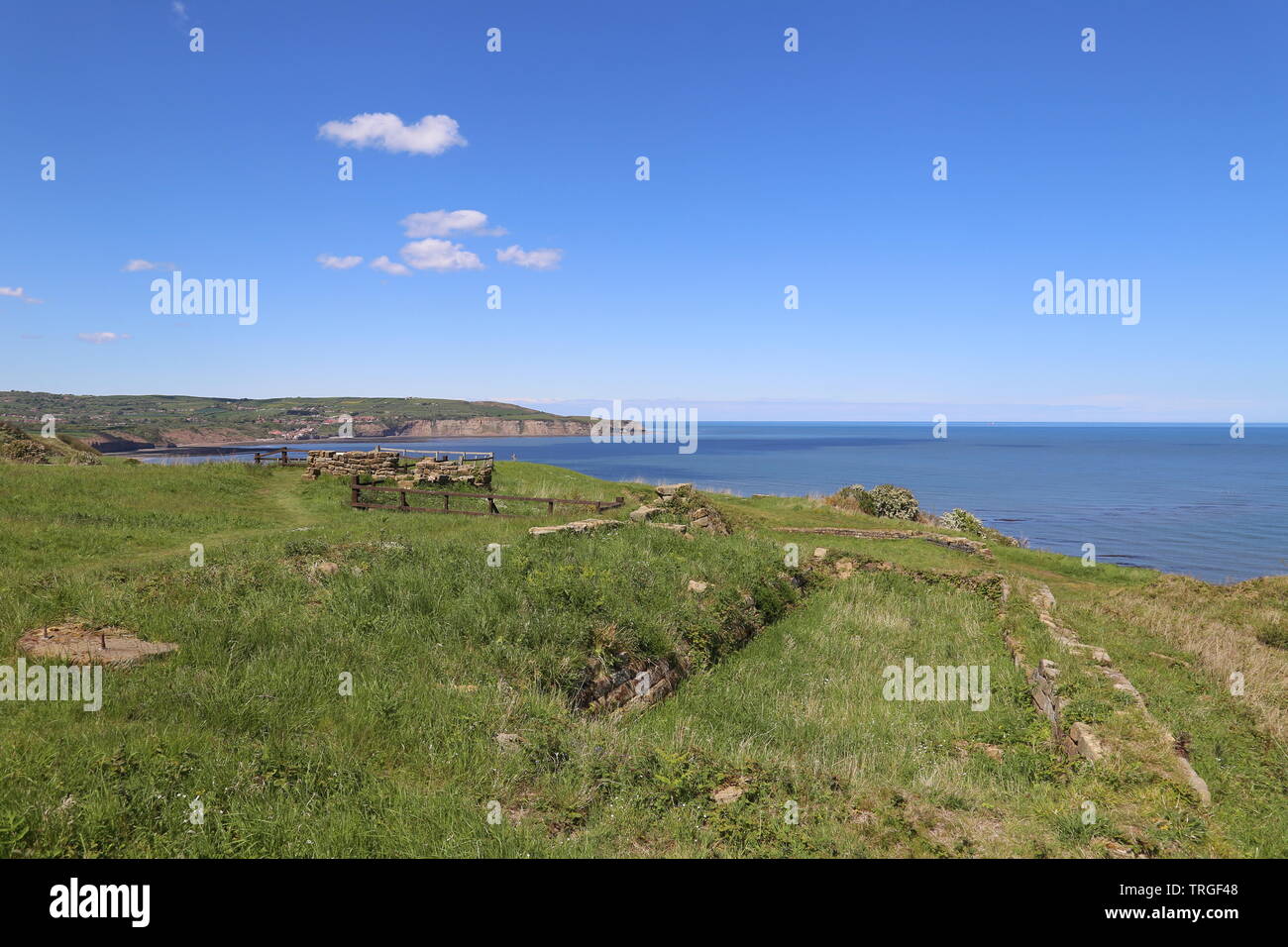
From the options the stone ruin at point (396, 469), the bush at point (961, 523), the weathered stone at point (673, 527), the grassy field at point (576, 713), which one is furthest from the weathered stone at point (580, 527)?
the bush at point (961, 523)

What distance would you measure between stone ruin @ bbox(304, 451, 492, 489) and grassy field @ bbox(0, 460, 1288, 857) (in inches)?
463

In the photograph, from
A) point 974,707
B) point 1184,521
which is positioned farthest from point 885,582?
point 1184,521

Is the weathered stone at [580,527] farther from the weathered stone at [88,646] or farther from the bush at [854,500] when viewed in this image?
the bush at [854,500]

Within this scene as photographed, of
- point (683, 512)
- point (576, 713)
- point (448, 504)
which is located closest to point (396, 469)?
point (448, 504)

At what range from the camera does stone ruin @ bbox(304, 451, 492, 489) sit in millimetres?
30156

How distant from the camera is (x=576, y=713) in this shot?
A: 912 centimetres

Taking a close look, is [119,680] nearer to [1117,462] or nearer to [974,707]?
[974,707]

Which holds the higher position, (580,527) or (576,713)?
(580,527)

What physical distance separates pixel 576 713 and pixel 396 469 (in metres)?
26.5

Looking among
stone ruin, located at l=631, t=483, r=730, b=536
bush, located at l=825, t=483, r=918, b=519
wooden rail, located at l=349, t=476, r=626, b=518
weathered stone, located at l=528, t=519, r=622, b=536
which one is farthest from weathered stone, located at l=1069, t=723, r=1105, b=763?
bush, located at l=825, t=483, r=918, b=519

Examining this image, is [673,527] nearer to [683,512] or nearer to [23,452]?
[683,512]

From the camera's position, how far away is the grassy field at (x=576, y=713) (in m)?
5.78

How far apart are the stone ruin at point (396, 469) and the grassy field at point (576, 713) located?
11.8m
